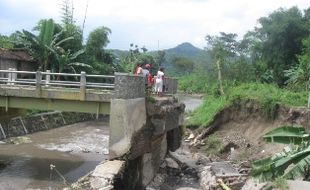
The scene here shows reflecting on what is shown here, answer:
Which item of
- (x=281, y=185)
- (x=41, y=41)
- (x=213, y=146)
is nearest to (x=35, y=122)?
(x=41, y=41)

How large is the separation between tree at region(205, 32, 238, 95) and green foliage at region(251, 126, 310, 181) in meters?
26.7

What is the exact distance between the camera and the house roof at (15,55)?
113 feet

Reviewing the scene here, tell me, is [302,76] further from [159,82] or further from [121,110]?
[121,110]

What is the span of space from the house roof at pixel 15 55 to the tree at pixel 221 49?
50.7ft

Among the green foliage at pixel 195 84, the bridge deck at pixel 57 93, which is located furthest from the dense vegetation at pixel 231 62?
the bridge deck at pixel 57 93

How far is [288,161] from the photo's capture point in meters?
13.3

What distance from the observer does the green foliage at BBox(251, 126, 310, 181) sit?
12922 mm

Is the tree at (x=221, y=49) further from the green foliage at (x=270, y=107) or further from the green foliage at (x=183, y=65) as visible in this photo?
→ the green foliage at (x=183, y=65)

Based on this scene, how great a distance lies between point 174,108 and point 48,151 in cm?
845

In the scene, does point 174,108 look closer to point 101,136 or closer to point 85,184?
point 85,184

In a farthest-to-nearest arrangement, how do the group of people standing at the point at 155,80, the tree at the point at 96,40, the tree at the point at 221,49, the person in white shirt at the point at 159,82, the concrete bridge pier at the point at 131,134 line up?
the tree at the point at 221,49, the tree at the point at 96,40, the person in white shirt at the point at 159,82, the group of people standing at the point at 155,80, the concrete bridge pier at the point at 131,134

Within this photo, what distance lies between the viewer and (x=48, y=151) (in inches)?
1075

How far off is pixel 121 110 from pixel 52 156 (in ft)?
30.0

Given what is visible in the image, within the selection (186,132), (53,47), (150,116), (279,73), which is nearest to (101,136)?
(186,132)
